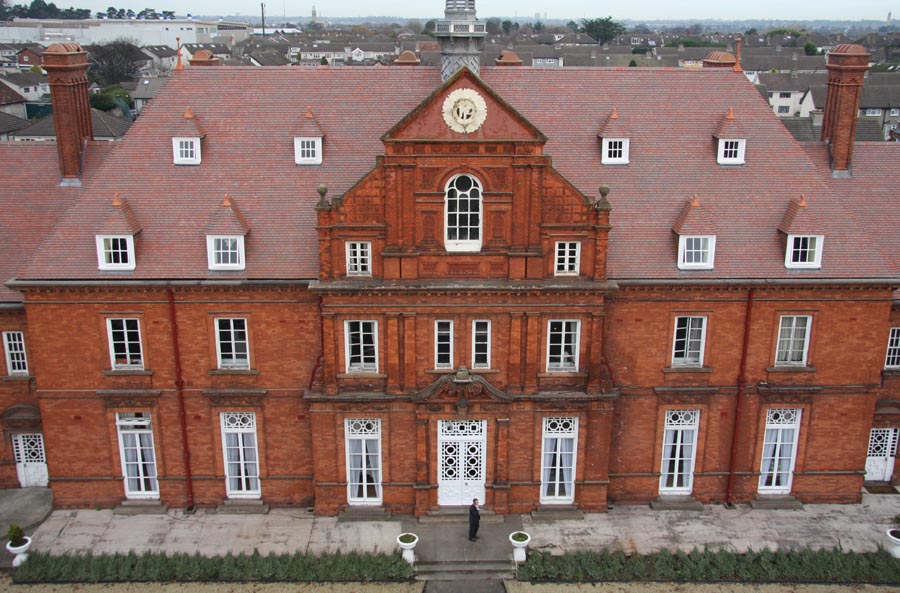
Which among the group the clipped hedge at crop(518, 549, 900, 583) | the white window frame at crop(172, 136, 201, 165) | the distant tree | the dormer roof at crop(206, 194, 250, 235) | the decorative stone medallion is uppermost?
the distant tree

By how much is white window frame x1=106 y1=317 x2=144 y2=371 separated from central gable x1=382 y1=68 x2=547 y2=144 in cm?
1147

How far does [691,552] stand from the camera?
28219 millimetres

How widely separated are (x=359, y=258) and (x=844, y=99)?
21.3 m

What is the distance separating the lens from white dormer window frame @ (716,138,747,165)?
31766mm

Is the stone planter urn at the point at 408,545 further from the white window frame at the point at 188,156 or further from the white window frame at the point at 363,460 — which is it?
the white window frame at the point at 188,156

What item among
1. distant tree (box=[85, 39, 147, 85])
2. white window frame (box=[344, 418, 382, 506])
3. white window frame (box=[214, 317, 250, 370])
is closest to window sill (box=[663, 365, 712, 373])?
white window frame (box=[344, 418, 382, 506])

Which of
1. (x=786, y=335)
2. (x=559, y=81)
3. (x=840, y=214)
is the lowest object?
(x=786, y=335)

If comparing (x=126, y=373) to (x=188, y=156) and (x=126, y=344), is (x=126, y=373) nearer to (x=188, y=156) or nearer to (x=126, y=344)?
(x=126, y=344)

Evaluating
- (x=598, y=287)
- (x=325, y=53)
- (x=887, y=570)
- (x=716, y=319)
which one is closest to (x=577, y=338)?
(x=598, y=287)

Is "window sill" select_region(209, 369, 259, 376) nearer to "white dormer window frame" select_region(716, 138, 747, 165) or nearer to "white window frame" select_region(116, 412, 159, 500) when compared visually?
"white window frame" select_region(116, 412, 159, 500)

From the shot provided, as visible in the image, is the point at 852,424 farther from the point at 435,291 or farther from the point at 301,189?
the point at 301,189

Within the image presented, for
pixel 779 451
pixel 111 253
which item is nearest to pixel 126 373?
pixel 111 253

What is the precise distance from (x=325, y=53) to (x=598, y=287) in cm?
17507

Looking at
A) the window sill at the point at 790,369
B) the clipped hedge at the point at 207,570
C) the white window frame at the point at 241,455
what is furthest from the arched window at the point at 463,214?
the window sill at the point at 790,369
